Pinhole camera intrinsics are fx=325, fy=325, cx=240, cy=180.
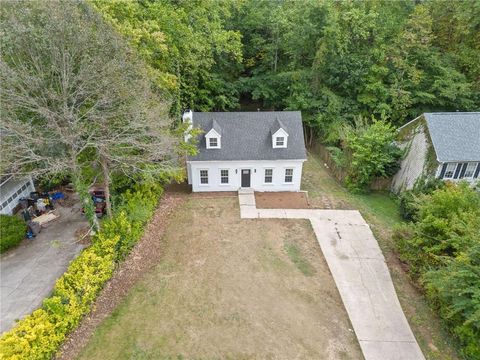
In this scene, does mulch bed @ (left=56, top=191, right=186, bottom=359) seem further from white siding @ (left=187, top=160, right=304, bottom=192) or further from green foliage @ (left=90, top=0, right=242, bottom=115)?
green foliage @ (left=90, top=0, right=242, bottom=115)

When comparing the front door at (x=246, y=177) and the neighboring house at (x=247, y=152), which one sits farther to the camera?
the front door at (x=246, y=177)

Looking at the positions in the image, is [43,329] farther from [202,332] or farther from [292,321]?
[292,321]

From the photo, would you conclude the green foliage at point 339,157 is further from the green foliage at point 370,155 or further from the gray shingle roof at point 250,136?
the gray shingle roof at point 250,136

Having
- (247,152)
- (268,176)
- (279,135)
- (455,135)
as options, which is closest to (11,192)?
(247,152)

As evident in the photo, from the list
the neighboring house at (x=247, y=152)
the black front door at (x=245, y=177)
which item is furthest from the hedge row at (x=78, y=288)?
the black front door at (x=245, y=177)

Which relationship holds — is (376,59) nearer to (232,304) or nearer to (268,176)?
(268,176)
